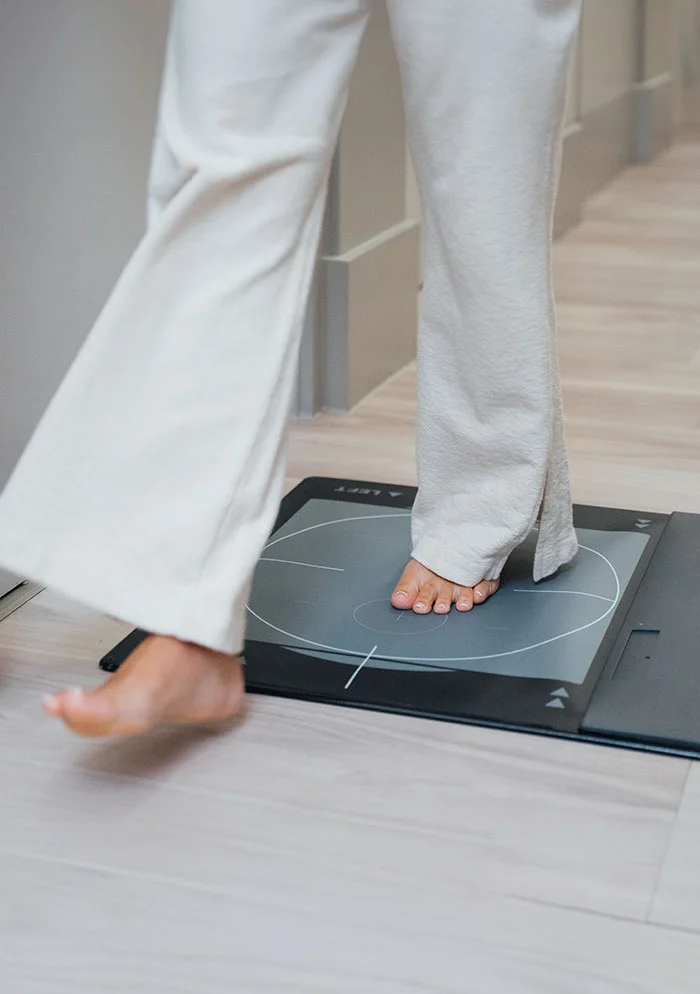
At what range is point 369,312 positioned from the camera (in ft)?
6.31

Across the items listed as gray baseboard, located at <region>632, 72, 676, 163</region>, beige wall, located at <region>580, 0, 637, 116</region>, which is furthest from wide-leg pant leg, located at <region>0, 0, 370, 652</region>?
gray baseboard, located at <region>632, 72, 676, 163</region>

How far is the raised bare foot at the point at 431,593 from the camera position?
4.05 ft

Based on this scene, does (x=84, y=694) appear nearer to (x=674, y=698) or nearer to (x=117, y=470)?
(x=117, y=470)

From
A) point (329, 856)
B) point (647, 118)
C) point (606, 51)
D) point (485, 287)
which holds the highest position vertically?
point (485, 287)

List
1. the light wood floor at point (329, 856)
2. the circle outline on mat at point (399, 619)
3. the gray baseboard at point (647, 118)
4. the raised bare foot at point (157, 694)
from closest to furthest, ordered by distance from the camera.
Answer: the light wood floor at point (329, 856), the raised bare foot at point (157, 694), the circle outline on mat at point (399, 619), the gray baseboard at point (647, 118)

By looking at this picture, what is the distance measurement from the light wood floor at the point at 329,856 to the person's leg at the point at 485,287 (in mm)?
247

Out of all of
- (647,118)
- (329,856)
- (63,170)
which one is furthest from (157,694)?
(647,118)

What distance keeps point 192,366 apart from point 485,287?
30cm

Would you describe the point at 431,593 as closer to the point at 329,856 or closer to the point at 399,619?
the point at 399,619

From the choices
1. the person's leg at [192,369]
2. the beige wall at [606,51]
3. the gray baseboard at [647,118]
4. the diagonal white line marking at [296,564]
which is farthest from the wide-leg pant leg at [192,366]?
the gray baseboard at [647,118]

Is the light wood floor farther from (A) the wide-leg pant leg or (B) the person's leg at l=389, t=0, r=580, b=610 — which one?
(B) the person's leg at l=389, t=0, r=580, b=610

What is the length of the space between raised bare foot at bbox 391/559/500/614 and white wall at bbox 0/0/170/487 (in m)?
0.40

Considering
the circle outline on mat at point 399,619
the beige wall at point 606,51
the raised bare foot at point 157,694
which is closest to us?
the raised bare foot at point 157,694

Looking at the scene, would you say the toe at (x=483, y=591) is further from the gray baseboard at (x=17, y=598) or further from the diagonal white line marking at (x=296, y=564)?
Result: the gray baseboard at (x=17, y=598)
